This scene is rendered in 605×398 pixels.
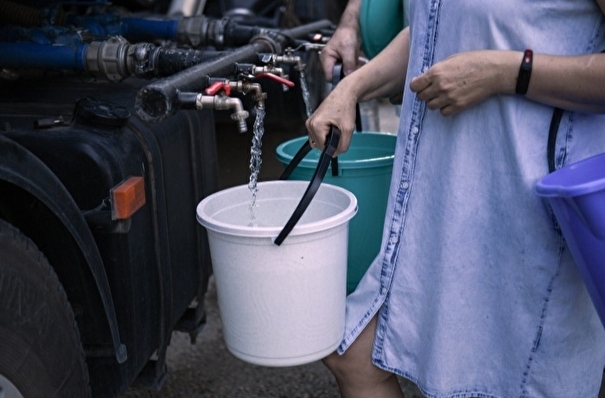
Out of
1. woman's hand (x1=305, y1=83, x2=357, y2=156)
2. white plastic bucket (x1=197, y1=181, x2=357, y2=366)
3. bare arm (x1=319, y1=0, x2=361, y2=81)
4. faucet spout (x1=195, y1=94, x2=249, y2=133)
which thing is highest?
faucet spout (x1=195, y1=94, x2=249, y2=133)

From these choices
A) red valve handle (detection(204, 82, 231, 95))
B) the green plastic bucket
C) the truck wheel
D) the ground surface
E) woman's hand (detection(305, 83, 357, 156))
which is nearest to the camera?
the truck wheel

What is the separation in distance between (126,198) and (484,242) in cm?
71

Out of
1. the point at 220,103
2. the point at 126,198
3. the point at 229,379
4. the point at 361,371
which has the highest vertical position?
the point at 220,103

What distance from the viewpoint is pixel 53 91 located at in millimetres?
1925

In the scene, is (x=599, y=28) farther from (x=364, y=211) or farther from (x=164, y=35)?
(x=164, y=35)

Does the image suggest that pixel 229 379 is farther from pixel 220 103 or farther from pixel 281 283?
pixel 220 103

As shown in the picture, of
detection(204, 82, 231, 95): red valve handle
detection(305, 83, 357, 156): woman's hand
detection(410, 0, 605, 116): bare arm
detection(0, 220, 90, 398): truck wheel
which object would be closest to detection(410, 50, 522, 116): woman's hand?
detection(410, 0, 605, 116): bare arm

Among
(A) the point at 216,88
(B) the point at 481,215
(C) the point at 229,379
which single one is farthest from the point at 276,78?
(C) the point at 229,379

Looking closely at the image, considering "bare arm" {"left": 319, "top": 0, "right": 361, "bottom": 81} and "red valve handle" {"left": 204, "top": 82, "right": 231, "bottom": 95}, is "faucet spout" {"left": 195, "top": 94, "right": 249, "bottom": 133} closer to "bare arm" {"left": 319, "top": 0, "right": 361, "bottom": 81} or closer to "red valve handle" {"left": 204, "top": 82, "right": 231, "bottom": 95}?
"red valve handle" {"left": 204, "top": 82, "right": 231, "bottom": 95}

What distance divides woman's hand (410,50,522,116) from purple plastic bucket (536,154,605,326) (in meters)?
0.19

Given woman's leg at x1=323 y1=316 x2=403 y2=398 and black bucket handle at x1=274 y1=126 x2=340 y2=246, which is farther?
woman's leg at x1=323 y1=316 x2=403 y2=398

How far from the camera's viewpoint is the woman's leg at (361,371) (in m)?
1.70

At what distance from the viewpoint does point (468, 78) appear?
4.73 ft

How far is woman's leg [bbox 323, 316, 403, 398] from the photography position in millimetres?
1700
